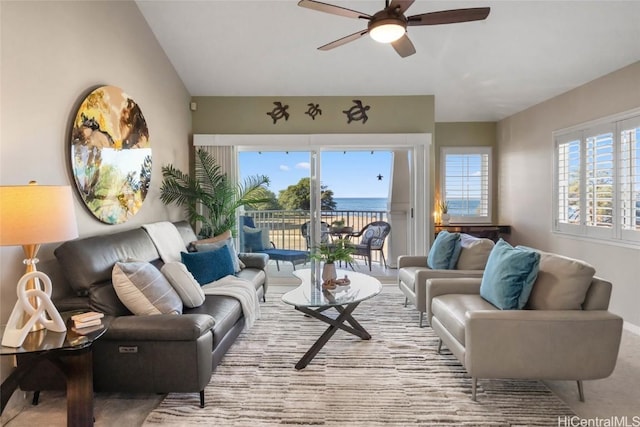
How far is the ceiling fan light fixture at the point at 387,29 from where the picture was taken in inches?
97.0

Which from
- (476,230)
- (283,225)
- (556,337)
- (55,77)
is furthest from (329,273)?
(476,230)

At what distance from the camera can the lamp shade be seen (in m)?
1.88

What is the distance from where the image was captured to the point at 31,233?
1.91 m

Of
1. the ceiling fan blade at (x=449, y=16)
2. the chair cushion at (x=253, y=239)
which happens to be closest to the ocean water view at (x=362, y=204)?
the chair cushion at (x=253, y=239)

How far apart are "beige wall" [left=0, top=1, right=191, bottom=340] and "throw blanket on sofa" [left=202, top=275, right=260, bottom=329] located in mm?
1070

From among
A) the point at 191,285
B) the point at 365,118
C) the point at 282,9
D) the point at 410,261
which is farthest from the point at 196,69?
the point at 410,261

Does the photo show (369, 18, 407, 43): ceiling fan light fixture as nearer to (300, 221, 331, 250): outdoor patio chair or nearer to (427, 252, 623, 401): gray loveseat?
(427, 252, 623, 401): gray loveseat

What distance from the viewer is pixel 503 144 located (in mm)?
5828

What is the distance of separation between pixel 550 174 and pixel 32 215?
17.2ft

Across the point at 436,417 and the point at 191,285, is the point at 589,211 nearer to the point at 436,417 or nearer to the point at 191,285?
the point at 436,417

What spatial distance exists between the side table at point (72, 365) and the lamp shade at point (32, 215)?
497mm

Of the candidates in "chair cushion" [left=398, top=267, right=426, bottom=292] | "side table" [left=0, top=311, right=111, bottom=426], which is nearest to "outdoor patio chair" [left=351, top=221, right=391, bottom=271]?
"chair cushion" [left=398, top=267, right=426, bottom=292]

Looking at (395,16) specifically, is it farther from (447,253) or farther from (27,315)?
(27,315)

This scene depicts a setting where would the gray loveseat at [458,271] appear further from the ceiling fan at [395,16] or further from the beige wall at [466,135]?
the beige wall at [466,135]
